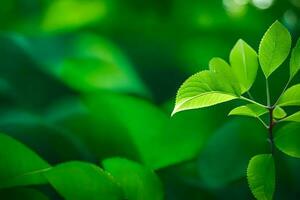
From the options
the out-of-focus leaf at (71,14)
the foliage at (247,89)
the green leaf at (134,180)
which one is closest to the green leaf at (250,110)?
the foliage at (247,89)

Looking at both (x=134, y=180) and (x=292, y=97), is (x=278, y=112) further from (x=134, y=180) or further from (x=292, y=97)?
(x=134, y=180)

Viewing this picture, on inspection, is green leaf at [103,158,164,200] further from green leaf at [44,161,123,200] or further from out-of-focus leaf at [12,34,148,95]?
out-of-focus leaf at [12,34,148,95]

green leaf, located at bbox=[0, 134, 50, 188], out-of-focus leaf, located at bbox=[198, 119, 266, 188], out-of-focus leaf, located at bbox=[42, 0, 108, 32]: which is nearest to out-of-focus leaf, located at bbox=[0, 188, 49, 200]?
green leaf, located at bbox=[0, 134, 50, 188]

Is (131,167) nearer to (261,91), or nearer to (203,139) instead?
(203,139)

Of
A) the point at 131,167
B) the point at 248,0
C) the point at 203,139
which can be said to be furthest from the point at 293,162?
the point at 248,0

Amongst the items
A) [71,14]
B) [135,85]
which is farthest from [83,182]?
[71,14]
